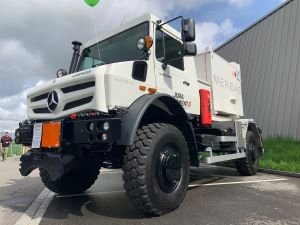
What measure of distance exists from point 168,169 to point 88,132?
123 cm

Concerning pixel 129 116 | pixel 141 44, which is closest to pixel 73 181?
pixel 129 116

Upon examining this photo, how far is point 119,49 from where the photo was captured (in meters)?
6.04

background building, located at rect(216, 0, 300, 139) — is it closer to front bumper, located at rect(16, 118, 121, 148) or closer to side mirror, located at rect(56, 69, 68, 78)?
side mirror, located at rect(56, 69, 68, 78)

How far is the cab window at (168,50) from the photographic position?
5946 millimetres

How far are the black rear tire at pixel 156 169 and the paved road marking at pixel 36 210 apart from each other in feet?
4.76

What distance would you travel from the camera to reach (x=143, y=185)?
4.63 meters

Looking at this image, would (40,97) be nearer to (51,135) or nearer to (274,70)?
(51,135)

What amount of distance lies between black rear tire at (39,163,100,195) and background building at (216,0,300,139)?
8679mm

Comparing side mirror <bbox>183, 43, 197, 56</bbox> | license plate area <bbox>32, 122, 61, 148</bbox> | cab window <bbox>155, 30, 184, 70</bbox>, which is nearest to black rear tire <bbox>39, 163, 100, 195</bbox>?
license plate area <bbox>32, 122, 61, 148</bbox>

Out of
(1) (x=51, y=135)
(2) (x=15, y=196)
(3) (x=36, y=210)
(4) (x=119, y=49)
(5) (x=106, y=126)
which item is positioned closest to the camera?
(5) (x=106, y=126)

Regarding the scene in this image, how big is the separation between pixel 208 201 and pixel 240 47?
13.0 meters

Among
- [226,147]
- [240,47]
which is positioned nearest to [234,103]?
[226,147]

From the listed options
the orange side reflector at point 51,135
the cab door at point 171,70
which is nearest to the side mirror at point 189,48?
→ the cab door at point 171,70

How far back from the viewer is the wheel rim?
505 cm
